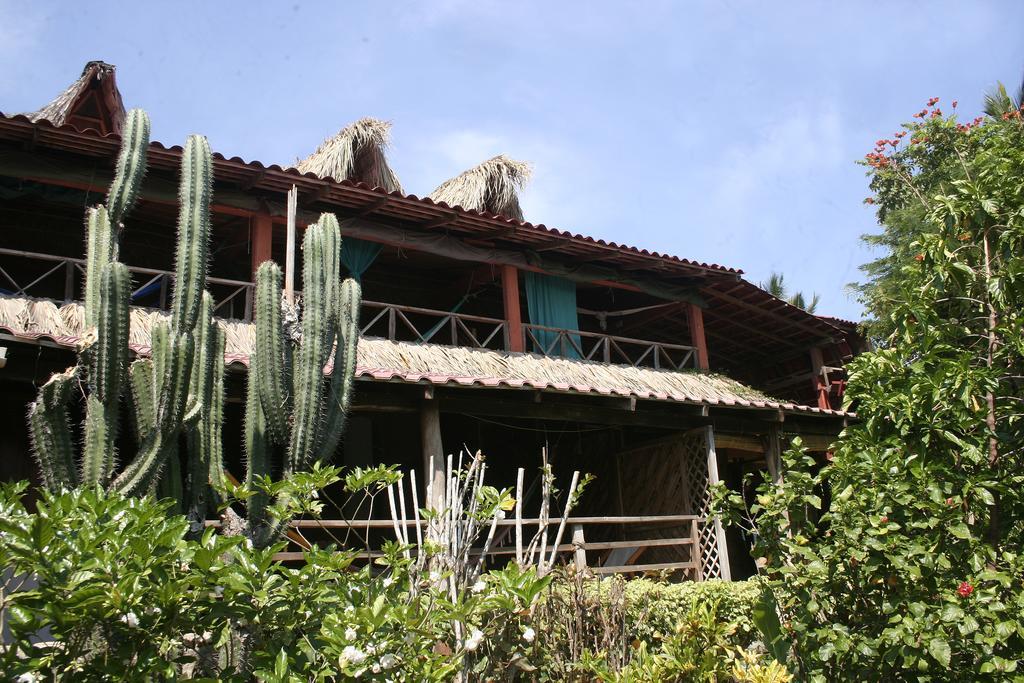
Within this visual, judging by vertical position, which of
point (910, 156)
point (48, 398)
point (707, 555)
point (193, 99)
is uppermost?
point (910, 156)

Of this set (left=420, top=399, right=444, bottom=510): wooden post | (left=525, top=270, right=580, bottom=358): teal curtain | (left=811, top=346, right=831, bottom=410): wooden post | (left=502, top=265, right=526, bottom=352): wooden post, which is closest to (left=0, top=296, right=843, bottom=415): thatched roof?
(left=502, top=265, right=526, bottom=352): wooden post

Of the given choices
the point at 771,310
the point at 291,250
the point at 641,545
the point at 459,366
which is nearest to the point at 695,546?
the point at 641,545

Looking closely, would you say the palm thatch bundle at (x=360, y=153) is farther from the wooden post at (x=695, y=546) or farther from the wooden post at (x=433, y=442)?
the wooden post at (x=695, y=546)

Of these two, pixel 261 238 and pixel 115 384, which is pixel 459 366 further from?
pixel 115 384

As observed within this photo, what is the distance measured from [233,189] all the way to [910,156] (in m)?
12.9

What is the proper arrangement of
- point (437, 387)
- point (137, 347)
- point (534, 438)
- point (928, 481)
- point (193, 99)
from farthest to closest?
point (534, 438)
point (437, 387)
point (137, 347)
point (193, 99)
point (928, 481)

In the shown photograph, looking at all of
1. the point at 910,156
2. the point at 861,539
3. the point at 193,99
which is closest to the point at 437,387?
the point at 193,99

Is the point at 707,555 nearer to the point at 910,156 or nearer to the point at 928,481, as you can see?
the point at 928,481

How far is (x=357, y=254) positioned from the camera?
33.7 ft

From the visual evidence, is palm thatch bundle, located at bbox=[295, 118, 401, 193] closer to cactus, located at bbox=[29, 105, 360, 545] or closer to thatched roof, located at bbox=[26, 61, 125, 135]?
thatched roof, located at bbox=[26, 61, 125, 135]

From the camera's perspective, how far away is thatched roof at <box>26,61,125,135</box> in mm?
11789

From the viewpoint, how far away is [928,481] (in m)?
4.55

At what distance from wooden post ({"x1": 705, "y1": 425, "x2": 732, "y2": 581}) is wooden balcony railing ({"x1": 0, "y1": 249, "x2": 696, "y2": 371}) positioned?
63.3 inches

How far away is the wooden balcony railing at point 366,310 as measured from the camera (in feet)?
29.3
